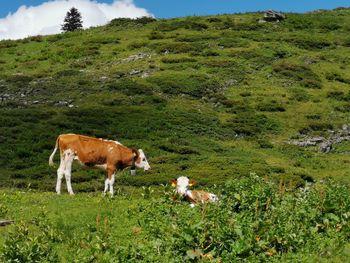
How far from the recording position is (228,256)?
35.7ft

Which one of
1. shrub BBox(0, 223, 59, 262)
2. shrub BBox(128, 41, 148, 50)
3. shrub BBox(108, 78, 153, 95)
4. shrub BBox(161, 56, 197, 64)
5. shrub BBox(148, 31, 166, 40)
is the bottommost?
shrub BBox(0, 223, 59, 262)

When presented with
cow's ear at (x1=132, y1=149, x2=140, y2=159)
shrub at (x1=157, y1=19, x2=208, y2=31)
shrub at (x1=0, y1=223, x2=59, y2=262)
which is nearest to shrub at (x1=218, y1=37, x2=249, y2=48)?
shrub at (x1=157, y1=19, x2=208, y2=31)

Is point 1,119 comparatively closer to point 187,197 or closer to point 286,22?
point 187,197

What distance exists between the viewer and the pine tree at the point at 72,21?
396ft

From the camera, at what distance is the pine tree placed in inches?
4748

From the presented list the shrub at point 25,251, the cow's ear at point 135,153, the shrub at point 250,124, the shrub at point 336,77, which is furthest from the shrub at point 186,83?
the shrub at point 25,251

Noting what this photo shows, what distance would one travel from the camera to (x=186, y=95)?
53969mm

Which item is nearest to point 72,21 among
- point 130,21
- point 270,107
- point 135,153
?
point 130,21

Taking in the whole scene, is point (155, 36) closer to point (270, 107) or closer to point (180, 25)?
point (180, 25)

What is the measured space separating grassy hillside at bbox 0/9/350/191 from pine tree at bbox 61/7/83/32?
127 ft

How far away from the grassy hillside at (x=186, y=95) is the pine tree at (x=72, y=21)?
127ft

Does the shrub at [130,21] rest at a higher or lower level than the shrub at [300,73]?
higher

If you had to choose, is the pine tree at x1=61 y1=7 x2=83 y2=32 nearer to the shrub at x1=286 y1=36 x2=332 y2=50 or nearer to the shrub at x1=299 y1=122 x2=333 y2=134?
the shrub at x1=286 y1=36 x2=332 y2=50

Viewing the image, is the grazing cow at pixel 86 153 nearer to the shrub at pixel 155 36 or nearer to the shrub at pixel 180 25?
the shrub at pixel 155 36
